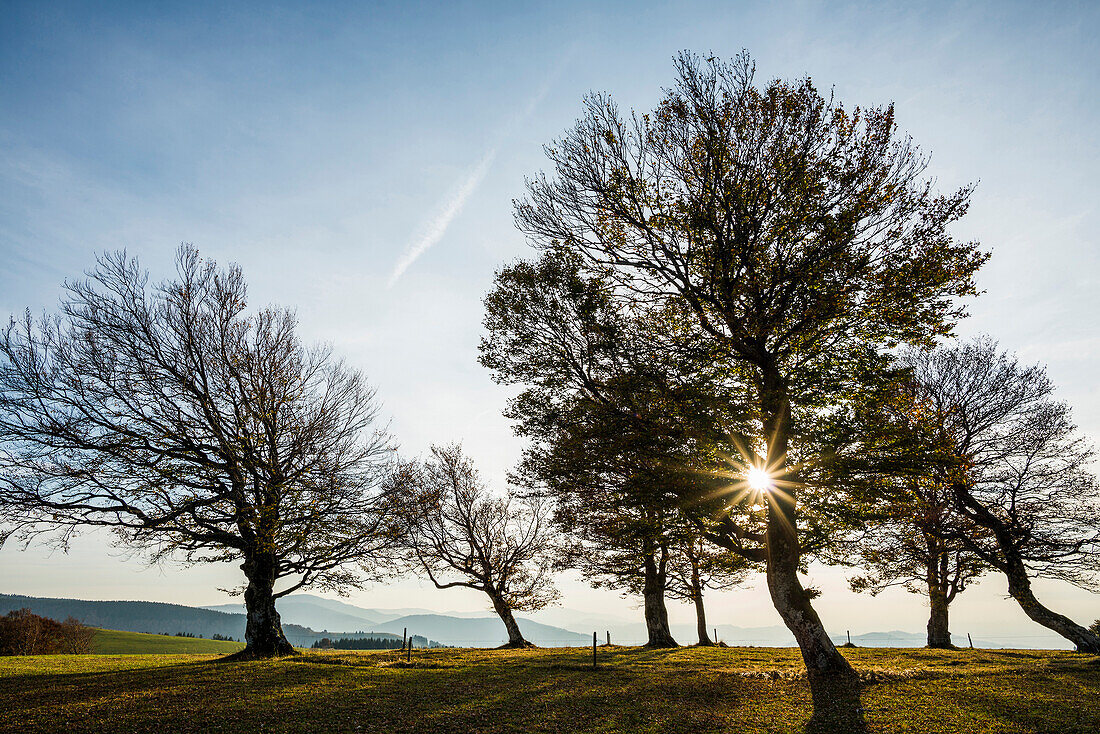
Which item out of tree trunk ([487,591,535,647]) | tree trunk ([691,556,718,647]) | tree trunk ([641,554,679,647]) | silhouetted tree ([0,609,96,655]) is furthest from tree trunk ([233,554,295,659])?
silhouetted tree ([0,609,96,655])

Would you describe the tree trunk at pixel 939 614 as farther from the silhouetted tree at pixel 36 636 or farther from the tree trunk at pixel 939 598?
the silhouetted tree at pixel 36 636

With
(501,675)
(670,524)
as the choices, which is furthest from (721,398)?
(501,675)

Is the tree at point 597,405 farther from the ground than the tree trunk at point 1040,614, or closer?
farther from the ground

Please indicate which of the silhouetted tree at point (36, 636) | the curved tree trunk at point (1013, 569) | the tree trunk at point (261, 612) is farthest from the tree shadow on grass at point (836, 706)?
the silhouetted tree at point (36, 636)

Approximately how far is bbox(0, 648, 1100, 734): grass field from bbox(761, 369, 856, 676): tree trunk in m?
1.02

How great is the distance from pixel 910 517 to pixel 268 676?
21219 millimetres

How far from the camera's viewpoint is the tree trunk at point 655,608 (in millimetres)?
33781

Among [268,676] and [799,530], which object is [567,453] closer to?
[799,530]

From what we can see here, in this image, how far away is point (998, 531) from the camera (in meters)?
27.6

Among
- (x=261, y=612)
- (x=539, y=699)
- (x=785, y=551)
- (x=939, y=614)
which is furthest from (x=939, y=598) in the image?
(x=261, y=612)

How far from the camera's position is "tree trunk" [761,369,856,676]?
15.3m

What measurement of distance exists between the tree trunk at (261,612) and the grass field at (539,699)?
3.35 m

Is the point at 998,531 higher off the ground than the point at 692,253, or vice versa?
the point at 692,253

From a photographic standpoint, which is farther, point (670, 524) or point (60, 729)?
point (670, 524)
